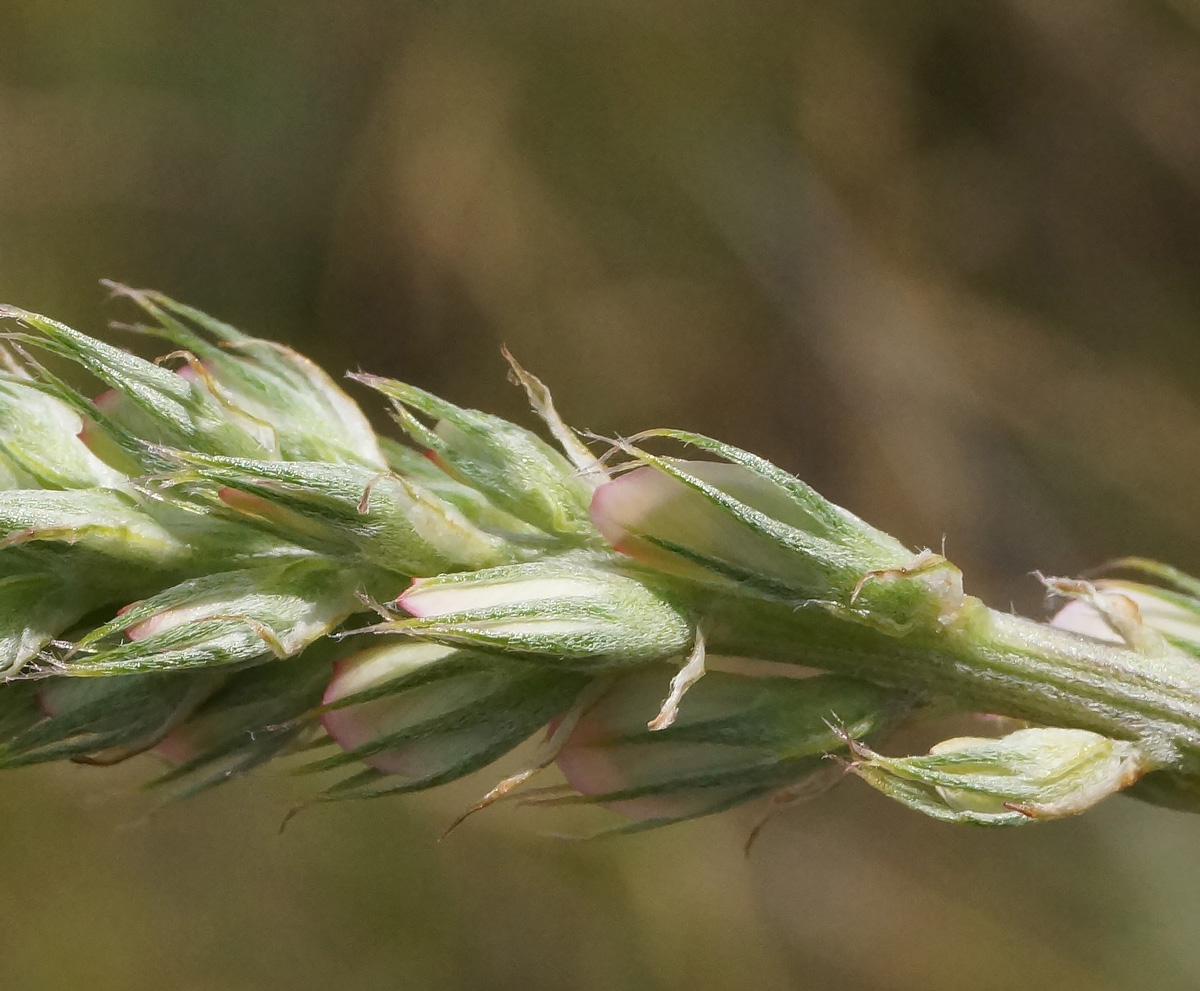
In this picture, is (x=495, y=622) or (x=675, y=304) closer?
(x=495, y=622)

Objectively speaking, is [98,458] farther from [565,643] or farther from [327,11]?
[327,11]

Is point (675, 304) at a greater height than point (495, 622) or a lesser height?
lesser

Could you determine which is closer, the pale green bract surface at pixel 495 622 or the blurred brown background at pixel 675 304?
the pale green bract surface at pixel 495 622

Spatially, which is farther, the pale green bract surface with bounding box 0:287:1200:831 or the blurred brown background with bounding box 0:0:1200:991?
the blurred brown background with bounding box 0:0:1200:991
